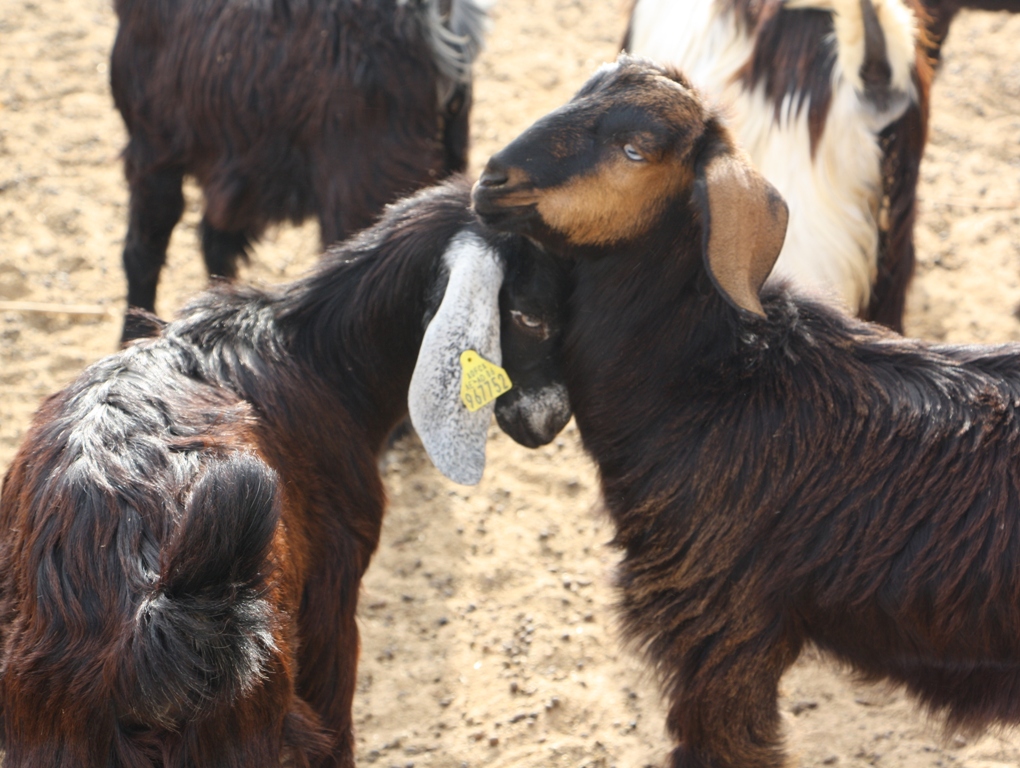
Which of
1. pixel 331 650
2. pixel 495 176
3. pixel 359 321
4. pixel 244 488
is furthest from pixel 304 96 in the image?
pixel 244 488

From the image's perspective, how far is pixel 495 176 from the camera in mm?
2439

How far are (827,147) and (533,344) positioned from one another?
1.45 m

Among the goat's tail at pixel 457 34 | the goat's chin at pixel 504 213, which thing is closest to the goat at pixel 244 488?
the goat's chin at pixel 504 213

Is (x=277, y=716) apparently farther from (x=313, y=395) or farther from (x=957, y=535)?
(x=957, y=535)

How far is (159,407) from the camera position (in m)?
2.20

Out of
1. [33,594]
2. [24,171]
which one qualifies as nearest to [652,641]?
[33,594]

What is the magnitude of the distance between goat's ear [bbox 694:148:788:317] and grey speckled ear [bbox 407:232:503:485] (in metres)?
0.53

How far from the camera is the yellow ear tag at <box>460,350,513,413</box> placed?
8.08 feet

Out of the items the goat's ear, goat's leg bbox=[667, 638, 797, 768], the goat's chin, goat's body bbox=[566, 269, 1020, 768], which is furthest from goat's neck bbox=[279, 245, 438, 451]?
goat's leg bbox=[667, 638, 797, 768]

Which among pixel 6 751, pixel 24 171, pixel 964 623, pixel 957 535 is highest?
pixel 957 535

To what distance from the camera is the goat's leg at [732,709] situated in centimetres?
244

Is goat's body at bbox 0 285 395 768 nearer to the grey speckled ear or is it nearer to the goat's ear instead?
the grey speckled ear

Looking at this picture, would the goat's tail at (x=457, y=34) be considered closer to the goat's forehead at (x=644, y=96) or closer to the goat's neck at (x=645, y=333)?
the goat's forehead at (x=644, y=96)

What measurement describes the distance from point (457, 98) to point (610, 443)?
5.61 ft
